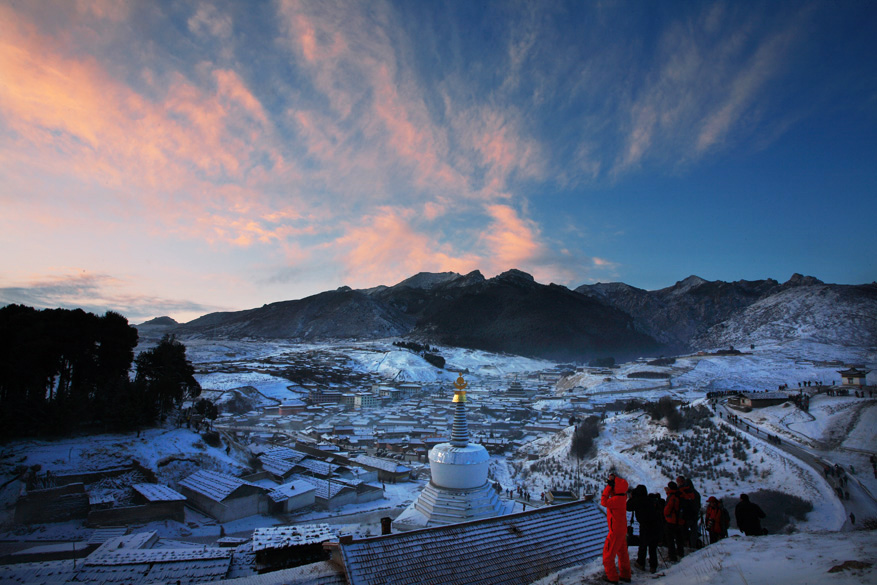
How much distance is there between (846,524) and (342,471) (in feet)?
74.1

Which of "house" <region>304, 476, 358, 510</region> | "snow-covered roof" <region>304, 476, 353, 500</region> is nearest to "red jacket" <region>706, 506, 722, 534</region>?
"house" <region>304, 476, 358, 510</region>

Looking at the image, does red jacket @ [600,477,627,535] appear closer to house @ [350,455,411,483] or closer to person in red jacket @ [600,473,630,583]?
person in red jacket @ [600,473,630,583]

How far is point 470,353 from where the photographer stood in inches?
4919

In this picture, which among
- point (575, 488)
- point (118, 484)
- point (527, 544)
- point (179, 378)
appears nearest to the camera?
point (527, 544)

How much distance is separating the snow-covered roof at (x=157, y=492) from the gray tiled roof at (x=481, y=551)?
13.8m

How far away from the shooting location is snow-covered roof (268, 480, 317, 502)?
2075 cm

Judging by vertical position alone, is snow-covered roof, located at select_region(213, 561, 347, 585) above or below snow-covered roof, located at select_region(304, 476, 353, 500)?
above

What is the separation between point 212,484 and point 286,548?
10124 mm

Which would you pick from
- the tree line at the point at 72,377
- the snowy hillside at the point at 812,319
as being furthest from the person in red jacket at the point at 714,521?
the snowy hillside at the point at 812,319

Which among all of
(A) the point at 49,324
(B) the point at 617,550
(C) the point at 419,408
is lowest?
(C) the point at 419,408

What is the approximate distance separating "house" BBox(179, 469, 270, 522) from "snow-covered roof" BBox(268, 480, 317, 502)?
1.37 feet

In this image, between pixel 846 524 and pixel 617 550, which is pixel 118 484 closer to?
pixel 617 550

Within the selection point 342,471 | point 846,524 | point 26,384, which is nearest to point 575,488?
point 846,524

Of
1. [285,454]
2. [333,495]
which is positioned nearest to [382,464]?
[285,454]
